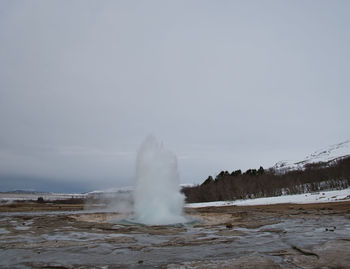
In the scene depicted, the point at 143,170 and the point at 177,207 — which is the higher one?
the point at 143,170

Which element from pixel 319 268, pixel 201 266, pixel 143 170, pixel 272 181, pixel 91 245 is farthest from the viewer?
pixel 272 181

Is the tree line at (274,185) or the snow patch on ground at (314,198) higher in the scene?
the tree line at (274,185)

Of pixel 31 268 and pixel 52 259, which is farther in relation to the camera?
pixel 52 259

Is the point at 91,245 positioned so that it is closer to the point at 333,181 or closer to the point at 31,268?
the point at 31,268

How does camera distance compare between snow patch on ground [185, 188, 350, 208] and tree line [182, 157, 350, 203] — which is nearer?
snow patch on ground [185, 188, 350, 208]

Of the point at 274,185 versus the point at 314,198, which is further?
the point at 274,185

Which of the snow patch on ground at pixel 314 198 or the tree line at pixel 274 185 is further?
the tree line at pixel 274 185

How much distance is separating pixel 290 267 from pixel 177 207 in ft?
69.1

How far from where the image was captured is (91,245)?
11.1 meters

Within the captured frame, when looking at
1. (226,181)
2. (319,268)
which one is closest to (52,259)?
(319,268)

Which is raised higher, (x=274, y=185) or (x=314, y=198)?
(x=274, y=185)

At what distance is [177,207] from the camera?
27.3 meters

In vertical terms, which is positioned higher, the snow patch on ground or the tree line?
the tree line

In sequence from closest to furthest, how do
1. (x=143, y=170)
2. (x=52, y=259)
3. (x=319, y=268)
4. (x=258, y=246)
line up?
(x=319, y=268), (x=52, y=259), (x=258, y=246), (x=143, y=170)
